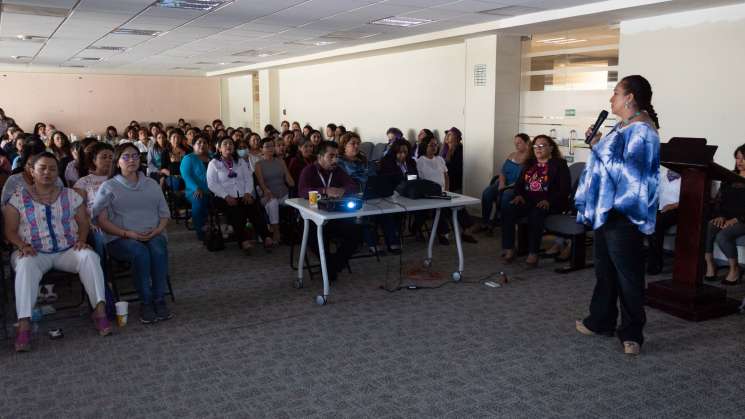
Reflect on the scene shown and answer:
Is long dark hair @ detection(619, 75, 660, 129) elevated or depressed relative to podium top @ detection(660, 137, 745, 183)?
elevated

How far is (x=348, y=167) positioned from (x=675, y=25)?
3898 mm

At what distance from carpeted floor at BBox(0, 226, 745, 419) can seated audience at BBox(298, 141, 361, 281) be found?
31 centimetres

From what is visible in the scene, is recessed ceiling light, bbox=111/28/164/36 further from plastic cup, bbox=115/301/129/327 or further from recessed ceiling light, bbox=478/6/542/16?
plastic cup, bbox=115/301/129/327

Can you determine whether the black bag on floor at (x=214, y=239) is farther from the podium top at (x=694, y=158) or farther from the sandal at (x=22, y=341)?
the podium top at (x=694, y=158)

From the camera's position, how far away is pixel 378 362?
3654 millimetres

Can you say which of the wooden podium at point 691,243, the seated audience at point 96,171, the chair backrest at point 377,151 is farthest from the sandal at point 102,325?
the chair backrest at point 377,151

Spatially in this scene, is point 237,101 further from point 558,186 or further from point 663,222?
point 663,222

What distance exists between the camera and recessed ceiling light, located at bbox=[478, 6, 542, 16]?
6.81 metres

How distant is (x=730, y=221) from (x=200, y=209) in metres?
5.40

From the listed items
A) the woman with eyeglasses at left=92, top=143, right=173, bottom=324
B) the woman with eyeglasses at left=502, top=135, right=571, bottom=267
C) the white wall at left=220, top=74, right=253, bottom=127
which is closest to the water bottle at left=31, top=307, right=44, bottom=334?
the woman with eyeglasses at left=92, top=143, right=173, bottom=324

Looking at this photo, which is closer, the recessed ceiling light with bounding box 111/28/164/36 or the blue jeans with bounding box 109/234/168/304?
the blue jeans with bounding box 109/234/168/304

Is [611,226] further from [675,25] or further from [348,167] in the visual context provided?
[675,25]

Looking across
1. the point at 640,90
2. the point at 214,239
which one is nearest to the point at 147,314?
Answer: the point at 214,239

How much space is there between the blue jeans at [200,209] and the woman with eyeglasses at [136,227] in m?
2.21
